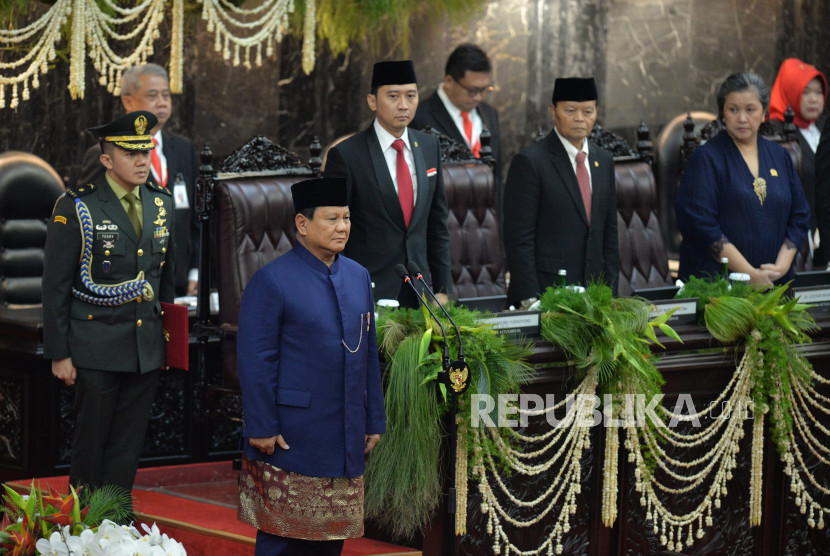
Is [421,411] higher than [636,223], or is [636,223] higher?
[636,223]

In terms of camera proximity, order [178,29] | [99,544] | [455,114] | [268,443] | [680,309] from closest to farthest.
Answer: [99,544] → [268,443] → [680,309] → [178,29] → [455,114]

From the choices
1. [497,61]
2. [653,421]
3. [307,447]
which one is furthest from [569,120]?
A: [497,61]

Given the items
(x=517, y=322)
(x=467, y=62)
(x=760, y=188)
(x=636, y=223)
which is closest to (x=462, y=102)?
(x=467, y=62)

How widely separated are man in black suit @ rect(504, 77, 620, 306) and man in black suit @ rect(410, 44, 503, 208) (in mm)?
1036

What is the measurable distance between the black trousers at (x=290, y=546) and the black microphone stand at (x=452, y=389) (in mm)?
395

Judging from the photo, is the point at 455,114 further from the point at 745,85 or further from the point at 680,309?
the point at 680,309

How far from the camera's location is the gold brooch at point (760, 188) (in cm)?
468

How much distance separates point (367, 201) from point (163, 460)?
1462mm

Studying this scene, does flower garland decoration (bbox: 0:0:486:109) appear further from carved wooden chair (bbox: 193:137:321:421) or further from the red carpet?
the red carpet

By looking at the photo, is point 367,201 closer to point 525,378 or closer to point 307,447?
point 525,378

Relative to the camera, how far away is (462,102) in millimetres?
5688

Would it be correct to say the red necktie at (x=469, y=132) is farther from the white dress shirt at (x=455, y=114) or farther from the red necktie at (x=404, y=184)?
the red necktie at (x=404, y=184)

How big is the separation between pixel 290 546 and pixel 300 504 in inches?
6.4

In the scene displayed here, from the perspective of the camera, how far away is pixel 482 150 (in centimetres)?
538
